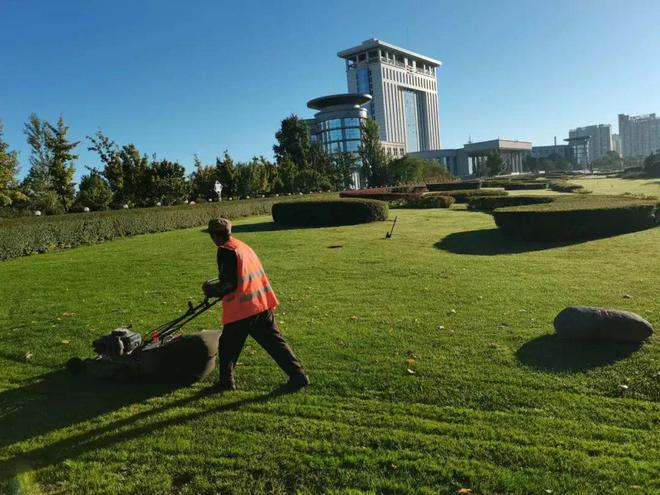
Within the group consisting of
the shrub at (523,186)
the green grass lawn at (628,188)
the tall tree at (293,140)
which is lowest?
the green grass lawn at (628,188)

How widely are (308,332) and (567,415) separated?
9.90 ft

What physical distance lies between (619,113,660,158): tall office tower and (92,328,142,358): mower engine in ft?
655

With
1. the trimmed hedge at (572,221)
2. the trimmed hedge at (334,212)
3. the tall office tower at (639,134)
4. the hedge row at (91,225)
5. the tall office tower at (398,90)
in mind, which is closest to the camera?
the trimmed hedge at (572,221)

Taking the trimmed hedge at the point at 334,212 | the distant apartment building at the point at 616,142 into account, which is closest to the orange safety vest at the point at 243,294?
the trimmed hedge at the point at 334,212

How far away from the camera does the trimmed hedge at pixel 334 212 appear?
724 inches

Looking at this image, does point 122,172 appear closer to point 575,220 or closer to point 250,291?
point 575,220

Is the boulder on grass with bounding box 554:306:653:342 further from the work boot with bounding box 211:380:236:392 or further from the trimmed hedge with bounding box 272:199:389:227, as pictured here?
the trimmed hedge with bounding box 272:199:389:227

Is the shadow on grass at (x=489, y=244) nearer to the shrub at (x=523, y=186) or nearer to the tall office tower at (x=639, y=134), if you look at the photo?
the shrub at (x=523, y=186)

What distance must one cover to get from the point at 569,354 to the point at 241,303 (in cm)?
318

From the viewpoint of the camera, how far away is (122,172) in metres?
28.6

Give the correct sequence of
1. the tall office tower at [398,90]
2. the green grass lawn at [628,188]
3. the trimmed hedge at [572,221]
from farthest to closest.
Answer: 1. the tall office tower at [398,90]
2. the green grass lawn at [628,188]
3. the trimmed hedge at [572,221]

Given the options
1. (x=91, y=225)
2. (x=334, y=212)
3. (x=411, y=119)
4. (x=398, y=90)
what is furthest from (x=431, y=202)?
(x=411, y=119)

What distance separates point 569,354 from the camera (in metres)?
4.92

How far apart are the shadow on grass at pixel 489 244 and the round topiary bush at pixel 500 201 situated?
5.49 m
